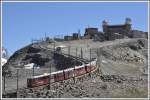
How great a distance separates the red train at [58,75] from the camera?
51.1 meters

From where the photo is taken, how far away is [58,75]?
180 ft

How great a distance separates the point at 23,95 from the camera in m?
47.6

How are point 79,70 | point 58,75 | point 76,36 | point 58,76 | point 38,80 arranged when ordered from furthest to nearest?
point 76,36, point 79,70, point 58,75, point 58,76, point 38,80

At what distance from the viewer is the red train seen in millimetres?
51116

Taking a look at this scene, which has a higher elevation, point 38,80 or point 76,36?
point 76,36

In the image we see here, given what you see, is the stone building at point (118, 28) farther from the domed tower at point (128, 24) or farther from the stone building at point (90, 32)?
the stone building at point (90, 32)

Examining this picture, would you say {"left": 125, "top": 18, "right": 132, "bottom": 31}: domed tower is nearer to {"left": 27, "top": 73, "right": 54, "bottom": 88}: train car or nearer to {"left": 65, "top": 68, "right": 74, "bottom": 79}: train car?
{"left": 65, "top": 68, "right": 74, "bottom": 79}: train car

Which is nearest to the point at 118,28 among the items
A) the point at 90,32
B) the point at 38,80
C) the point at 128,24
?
the point at 128,24

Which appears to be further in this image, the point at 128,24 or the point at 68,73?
the point at 128,24

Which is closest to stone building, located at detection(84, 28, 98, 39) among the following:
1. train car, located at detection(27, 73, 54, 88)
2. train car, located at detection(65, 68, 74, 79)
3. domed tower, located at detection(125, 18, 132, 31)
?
domed tower, located at detection(125, 18, 132, 31)

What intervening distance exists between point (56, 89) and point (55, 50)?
3404 centimetres

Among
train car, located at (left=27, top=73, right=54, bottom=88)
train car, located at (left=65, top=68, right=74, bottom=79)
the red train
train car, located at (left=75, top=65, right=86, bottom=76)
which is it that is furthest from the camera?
train car, located at (left=75, top=65, right=86, bottom=76)

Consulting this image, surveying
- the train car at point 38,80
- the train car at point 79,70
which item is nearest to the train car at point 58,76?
the train car at point 38,80

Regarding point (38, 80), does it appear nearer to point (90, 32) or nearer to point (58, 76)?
point (58, 76)
